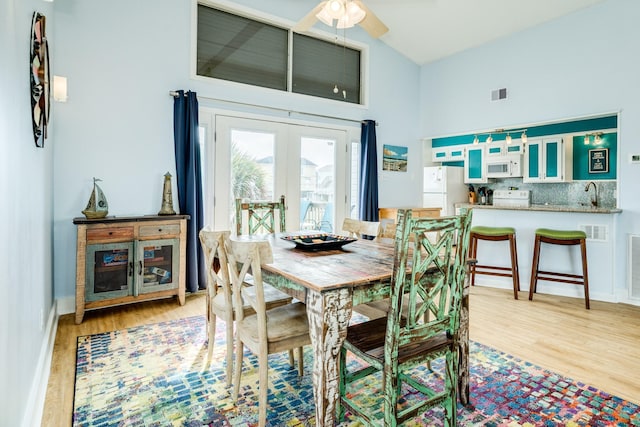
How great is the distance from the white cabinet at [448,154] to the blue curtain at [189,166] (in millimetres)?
4364

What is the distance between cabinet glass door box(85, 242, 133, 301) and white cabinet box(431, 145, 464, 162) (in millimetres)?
5228

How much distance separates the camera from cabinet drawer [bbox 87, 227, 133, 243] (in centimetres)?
319

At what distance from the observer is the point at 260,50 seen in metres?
4.57

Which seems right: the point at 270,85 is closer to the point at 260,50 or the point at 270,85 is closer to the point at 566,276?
the point at 260,50

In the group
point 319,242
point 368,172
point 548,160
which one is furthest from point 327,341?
point 548,160

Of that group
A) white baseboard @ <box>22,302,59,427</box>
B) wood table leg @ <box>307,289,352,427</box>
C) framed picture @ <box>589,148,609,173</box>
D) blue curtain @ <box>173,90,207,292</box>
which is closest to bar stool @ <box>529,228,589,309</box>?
framed picture @ <box>589,148,609,173</box>

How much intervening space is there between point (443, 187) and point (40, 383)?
5.91 meters

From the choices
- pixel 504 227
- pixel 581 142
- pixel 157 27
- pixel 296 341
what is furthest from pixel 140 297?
pixel 581 142

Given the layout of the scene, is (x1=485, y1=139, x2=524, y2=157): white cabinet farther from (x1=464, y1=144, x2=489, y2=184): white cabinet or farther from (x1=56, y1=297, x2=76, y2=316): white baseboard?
(x1=56, y1=297, x2=76, y2=316): white baseboard

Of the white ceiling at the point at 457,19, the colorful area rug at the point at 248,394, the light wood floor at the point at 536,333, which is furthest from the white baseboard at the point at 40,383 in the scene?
the white ceiling at the point at 457,19

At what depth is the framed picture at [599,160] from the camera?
518cm

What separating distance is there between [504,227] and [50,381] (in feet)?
14.7

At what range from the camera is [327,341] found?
5.13ft

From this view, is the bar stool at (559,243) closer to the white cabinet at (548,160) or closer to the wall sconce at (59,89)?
the white cabinet at (548,160)
